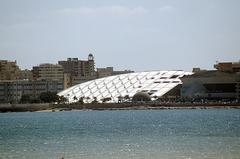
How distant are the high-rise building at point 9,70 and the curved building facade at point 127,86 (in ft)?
133

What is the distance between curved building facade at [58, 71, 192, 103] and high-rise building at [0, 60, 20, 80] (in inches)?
1594

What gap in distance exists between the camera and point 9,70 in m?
190

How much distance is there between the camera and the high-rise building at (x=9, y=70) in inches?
7323

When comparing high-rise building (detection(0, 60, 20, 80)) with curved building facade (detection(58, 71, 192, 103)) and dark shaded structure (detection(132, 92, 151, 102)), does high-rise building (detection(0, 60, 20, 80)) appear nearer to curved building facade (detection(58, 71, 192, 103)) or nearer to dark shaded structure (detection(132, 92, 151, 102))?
curved building facade (detection(58, 71, 192, 103))

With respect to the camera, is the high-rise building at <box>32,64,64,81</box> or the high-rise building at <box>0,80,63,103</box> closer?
the high-rise building at <box>0,80,63,103</box>

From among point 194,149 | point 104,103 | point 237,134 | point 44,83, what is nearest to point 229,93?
point 104,103

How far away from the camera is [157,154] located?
4003 centimetres

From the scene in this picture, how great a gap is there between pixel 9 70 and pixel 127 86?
5699 cm

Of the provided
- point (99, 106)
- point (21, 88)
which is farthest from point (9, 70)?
point (99, 106)

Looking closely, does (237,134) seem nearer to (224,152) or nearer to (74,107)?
(224,152)

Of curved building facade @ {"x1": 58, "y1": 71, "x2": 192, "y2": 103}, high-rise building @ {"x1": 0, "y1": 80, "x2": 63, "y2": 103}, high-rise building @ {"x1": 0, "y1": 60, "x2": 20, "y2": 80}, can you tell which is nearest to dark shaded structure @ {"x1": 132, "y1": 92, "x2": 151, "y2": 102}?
curved building facade @ {"x1": 58, "y1": 71, "x2": 192, "y2": 103}

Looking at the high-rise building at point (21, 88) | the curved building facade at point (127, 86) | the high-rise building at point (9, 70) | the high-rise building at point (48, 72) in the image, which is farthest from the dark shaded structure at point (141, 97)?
the high-rise building at point (48, 72)

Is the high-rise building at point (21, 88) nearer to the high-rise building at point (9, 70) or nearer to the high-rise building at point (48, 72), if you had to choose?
the high-rise building at point (9, 70)

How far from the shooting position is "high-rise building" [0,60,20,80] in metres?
186
